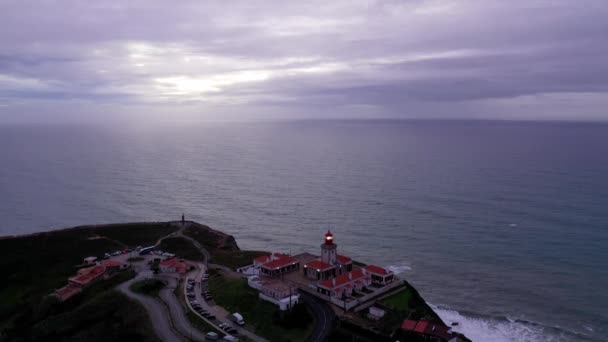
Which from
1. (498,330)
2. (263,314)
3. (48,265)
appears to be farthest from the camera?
(48,265)

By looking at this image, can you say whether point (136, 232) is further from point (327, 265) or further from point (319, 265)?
point (327, 265)

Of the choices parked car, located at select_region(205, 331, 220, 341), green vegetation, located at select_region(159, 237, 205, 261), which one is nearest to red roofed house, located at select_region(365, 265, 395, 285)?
parked car, located at select_region(205, 331, 220, 341)

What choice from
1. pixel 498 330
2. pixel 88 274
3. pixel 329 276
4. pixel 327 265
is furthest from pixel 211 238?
pixel 498 330

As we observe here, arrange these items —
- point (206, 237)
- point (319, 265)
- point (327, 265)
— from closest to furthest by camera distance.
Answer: point (319, 265) → point (327, 265) → point (206, 237)

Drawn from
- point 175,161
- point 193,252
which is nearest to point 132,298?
point 193,252

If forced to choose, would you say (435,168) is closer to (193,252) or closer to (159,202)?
(159,202)

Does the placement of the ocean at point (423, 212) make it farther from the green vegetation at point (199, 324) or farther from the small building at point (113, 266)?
the green vegetation at point (199, 324)
